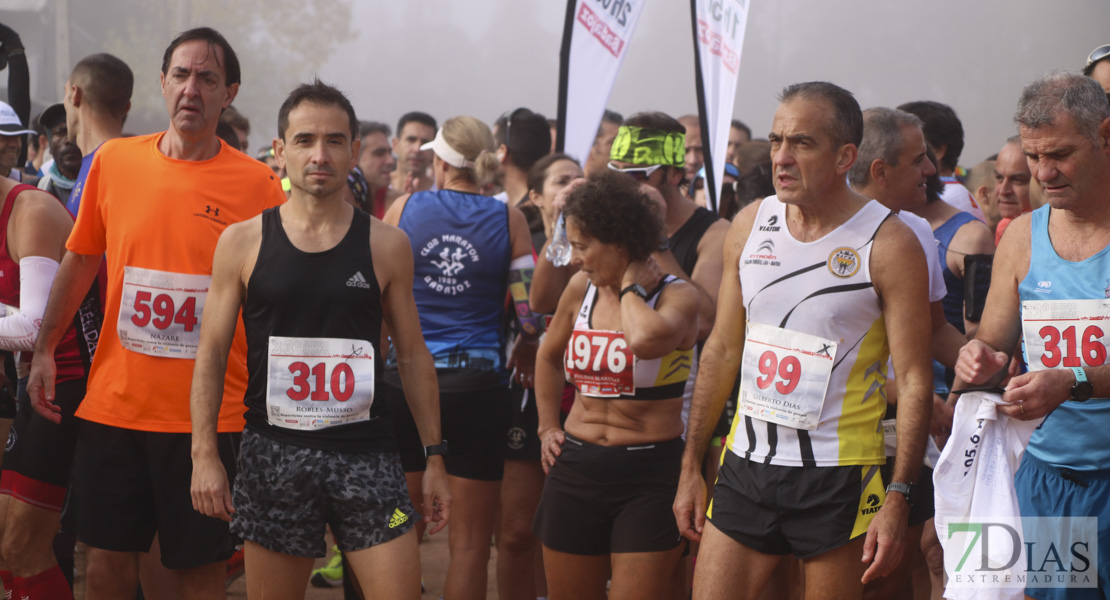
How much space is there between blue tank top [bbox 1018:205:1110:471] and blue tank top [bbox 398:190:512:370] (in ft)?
8.43

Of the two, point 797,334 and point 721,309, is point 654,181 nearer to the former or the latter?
point 721,309

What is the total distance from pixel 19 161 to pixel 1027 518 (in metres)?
5.71

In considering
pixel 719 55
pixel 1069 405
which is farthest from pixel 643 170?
pixel 719 55

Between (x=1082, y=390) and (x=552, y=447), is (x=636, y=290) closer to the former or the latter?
(x=552, y=447)

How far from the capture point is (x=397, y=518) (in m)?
3.44

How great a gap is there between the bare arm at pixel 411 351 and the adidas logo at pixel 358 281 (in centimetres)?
7

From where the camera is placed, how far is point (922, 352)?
324 centimetres

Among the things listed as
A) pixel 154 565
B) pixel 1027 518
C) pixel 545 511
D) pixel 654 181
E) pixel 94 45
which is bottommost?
A: pixel 154 565

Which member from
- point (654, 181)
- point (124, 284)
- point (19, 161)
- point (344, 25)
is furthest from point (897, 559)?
point (344, 25)

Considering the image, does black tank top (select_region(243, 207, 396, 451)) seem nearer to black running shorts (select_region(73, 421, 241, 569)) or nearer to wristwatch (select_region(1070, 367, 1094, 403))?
black running shorts (select_region(73, 421, 241, 569))

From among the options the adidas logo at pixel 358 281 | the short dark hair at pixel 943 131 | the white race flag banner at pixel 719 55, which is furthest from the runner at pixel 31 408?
the white race flag banner at pixel 719 55

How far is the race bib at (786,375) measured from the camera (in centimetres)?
327

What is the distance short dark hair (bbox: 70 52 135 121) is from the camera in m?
4.84

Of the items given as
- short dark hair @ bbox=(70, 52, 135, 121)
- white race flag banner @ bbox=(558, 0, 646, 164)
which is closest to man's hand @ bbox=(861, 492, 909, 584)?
short dark hair @ bbox=(70, 52, 135, 121)
